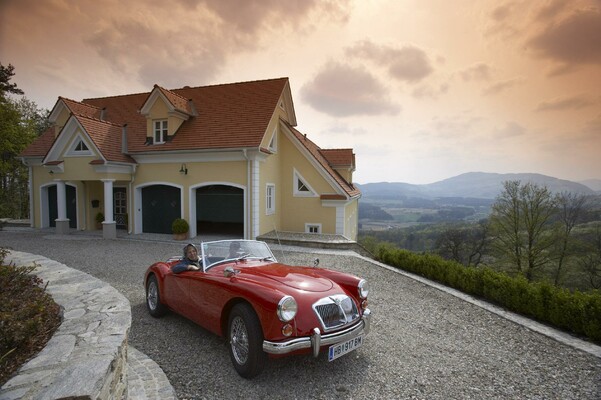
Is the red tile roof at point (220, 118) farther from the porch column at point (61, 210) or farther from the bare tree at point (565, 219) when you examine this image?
the bare tree at point (565, 219)

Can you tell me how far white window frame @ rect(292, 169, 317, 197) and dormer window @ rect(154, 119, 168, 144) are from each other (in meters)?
6.76

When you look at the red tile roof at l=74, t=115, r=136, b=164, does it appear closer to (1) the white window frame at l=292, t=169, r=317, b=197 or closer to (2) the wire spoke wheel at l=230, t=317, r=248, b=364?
(1) the white window frame at l=292, t=169, r=317, b=197

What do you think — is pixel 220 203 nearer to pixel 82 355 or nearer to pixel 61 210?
pixel 61 210

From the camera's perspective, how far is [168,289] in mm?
5043

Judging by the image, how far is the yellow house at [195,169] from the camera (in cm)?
1346

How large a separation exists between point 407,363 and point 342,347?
1.19 m

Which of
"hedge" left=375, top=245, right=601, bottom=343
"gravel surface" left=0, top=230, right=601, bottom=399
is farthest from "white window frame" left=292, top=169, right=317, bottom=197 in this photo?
"gravel surface" left=0, top=230, right=601, bottom=399

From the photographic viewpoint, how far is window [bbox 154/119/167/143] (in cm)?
1484

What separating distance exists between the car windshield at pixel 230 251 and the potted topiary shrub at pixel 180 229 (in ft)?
30.4

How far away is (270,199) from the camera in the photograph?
14641 mm

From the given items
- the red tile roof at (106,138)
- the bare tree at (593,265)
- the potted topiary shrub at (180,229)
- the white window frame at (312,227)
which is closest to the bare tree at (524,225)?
the bare tree at (593,265)

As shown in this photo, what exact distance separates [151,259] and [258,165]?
5.60m

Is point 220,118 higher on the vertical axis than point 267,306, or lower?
higher

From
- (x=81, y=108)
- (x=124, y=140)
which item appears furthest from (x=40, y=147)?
(x=124, y=140)
